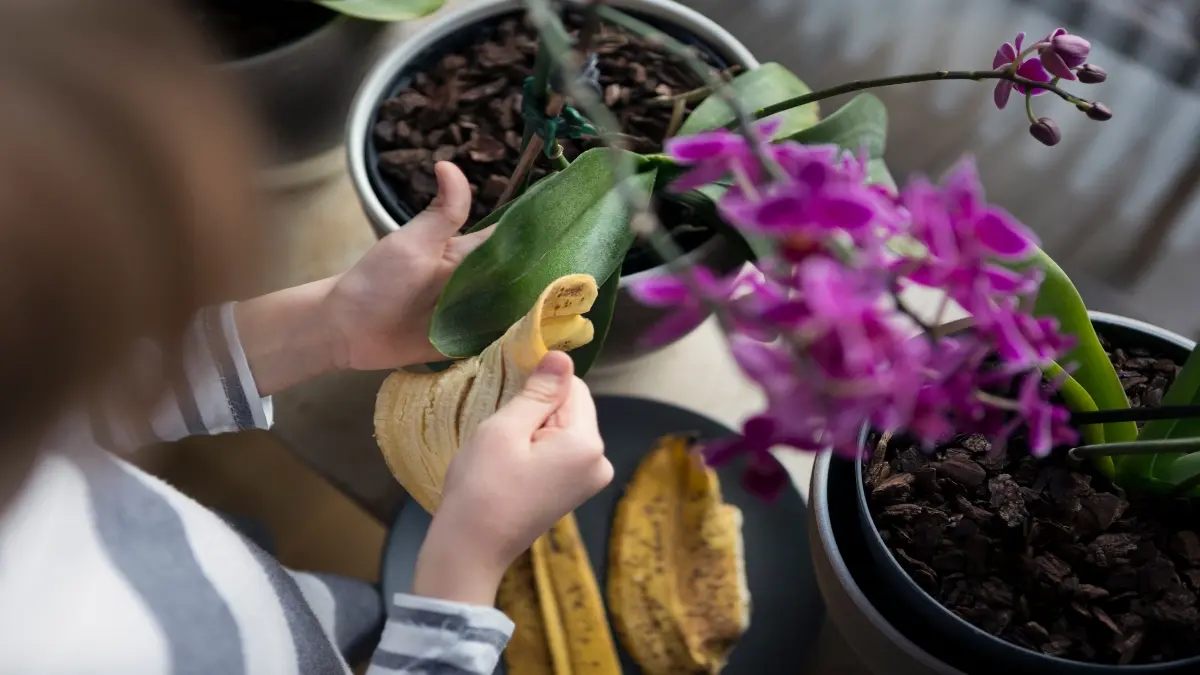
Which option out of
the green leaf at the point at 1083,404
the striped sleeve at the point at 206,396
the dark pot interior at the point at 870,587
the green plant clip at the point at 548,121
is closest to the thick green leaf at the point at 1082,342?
the green leaf at the point at 1083,404

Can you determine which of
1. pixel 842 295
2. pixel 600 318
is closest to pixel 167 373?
pixel 600 318

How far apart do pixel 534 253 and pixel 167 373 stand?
18 centimetres

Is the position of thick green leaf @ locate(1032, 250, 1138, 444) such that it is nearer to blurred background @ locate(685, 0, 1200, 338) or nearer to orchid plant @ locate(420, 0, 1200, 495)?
orchid plant @ locate(420, 0, 1200, 495)

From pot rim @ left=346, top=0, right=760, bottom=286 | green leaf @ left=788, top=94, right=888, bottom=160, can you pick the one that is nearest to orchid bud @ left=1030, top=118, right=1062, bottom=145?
green leaf @ left=788, top=94, right=888, bottom=160

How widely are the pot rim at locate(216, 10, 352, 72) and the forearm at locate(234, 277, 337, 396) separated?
160 mm

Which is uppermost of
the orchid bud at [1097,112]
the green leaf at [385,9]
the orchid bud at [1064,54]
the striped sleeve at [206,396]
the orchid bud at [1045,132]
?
the green leaf at [385,9]

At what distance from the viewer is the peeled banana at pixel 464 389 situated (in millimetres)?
423

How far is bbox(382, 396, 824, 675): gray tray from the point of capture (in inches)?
23.3

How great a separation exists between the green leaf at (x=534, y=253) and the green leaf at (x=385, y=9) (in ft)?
0.77

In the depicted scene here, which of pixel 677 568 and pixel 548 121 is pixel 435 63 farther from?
pixel 677 568

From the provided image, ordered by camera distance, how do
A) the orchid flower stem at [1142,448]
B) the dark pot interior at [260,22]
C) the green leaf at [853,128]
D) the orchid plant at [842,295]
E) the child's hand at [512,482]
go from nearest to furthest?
the orchid plant at [842,295] → the orchid flower stem at [1142,448] → the child's hand at [512,482] → the green leaf at [853,128] → the dark pot interior at [260,22]

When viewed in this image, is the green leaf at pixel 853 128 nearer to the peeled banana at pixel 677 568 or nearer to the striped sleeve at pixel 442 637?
the peeled banana at pixel 677 568

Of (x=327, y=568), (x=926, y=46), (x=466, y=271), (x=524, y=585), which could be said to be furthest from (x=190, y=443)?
(x=926, y=46)

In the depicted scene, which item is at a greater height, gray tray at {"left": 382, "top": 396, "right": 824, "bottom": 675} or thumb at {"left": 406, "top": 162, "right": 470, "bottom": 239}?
thumb at {"left": 406, "top": 162, "right": 470, "bottom": 239}
